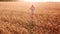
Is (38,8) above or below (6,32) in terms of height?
above

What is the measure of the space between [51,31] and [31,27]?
0.22 m

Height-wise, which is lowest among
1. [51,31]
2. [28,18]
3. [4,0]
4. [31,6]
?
[51,31]

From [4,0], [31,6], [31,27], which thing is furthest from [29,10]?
[4,0]

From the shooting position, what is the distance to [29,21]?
3.20ft

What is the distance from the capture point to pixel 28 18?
97 cm

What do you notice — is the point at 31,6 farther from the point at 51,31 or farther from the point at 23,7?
the point at 51,31

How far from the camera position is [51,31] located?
96 centimetres

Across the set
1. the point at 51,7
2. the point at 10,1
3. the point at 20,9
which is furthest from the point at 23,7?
the point at 51,7

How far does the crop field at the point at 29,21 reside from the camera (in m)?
0.96

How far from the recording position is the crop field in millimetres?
959

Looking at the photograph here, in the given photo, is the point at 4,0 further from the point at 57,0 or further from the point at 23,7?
the point at 57,0

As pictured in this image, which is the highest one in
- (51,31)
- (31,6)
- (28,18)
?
(31,6)

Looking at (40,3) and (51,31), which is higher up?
(40,3)

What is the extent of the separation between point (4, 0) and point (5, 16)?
0.18 m
